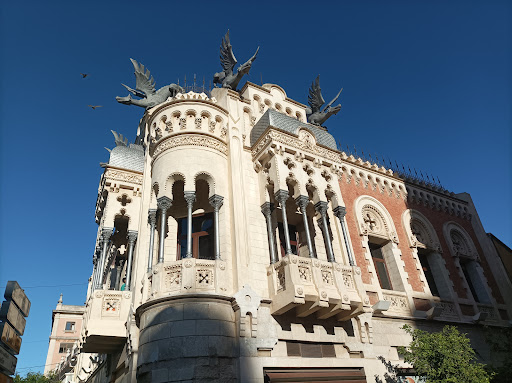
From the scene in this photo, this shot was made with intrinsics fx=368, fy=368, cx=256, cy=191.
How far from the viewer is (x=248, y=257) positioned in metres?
12.5

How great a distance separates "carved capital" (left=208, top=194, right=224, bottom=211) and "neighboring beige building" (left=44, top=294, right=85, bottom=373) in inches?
1780

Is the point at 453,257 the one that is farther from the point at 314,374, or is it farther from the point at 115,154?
the point at 115,154

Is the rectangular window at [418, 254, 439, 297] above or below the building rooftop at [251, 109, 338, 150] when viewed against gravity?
below

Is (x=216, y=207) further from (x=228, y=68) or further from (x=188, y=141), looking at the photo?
(x=228, y=68)

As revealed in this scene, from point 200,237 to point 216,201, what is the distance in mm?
2018

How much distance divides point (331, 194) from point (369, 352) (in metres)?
6.04

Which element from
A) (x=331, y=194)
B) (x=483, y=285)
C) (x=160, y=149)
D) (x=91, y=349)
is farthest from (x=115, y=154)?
(x=483, y=285)

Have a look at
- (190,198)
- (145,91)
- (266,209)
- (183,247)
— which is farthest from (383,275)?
(145,91)

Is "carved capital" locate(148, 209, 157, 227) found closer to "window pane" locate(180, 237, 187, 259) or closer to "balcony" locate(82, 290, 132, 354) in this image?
"window pane" locate(180, 237, 187, 259)

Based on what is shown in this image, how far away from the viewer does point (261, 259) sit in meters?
12.9

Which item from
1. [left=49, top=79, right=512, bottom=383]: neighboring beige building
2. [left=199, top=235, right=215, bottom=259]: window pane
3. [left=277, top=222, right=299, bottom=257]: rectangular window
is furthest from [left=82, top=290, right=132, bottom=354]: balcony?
[left=277, top=222, right=299, bottom=257]: rectangular window

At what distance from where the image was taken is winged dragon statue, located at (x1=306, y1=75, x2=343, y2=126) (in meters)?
20.3

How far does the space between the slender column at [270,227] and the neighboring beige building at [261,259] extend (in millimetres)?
51

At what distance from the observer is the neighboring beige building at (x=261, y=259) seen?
432 inches
